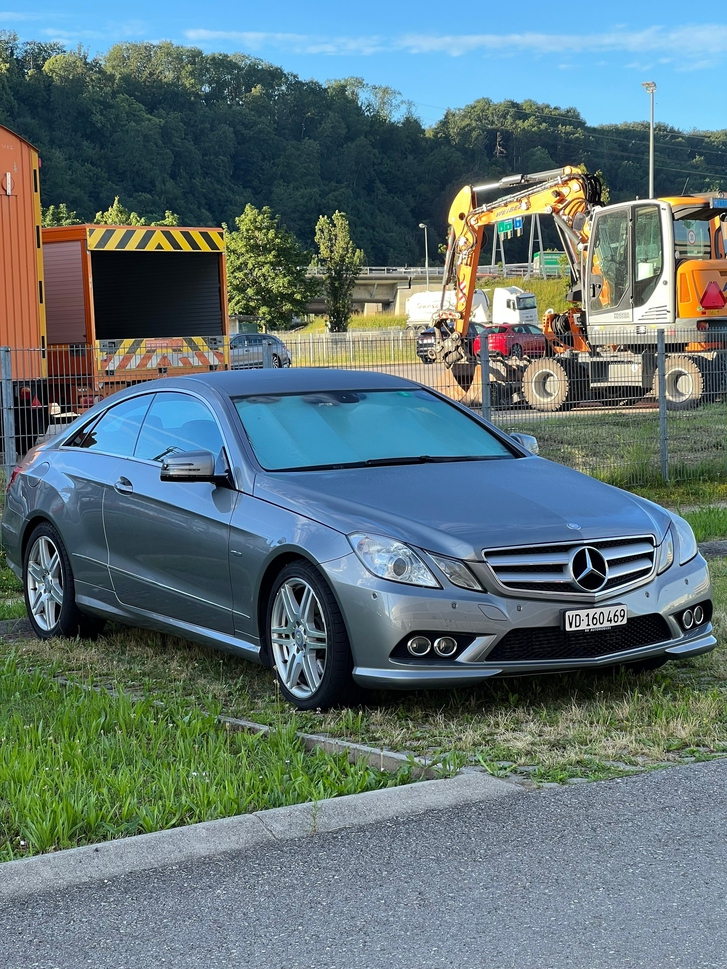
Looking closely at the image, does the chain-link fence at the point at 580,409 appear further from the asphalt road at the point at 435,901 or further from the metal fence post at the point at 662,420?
the asphalt road at the point at 435,901

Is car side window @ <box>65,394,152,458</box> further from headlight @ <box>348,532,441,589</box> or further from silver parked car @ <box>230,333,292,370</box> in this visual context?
silver parked car @ <box>230,333,292,370</box>

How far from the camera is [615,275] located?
22.7m

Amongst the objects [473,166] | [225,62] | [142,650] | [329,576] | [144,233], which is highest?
[225,62]

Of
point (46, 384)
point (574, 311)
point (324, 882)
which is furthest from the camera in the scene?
point (574, 311)

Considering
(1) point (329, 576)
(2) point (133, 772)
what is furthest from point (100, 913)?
(1) point (329, 576)

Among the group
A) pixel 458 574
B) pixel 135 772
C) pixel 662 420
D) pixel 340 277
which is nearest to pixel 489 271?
pixel 340 277

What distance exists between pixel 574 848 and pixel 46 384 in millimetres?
13631

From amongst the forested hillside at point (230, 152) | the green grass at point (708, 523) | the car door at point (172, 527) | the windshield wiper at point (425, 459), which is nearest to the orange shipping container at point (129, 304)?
the green grass at point (708, 523)

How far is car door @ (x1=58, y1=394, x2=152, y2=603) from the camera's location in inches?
279

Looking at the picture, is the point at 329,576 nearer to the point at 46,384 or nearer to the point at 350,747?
the point at 350,747

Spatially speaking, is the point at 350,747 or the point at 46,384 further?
the point at 46,384

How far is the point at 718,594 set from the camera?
821 cm

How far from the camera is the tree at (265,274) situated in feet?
278

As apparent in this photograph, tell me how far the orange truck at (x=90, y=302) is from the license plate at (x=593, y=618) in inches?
338
